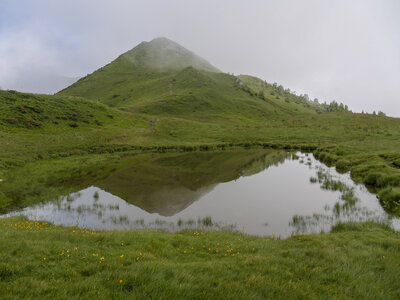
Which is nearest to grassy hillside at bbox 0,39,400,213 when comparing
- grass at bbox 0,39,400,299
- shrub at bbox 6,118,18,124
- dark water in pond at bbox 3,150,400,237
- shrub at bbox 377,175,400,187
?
shrub at bbox 6,118,18,124

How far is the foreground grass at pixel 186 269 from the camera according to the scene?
6.14 metres

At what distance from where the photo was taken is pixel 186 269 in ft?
25.5

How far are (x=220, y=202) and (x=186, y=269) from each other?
17944 mm

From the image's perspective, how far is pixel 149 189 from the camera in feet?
102

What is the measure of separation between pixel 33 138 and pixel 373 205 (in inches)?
2772

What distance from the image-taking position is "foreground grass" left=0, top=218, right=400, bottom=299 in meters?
6.14

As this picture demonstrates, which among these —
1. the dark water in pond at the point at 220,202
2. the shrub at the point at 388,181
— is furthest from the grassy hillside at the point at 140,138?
the dark water in pond at the point at 220,202

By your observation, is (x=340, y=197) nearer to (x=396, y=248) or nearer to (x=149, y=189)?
(x=396, y=248)

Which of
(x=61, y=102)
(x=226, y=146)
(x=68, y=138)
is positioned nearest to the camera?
(x=68, y=138)

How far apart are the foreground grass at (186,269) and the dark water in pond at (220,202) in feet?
21.9

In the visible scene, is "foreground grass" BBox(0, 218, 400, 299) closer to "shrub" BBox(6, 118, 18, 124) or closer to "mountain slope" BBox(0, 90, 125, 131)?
"mountain slope" BBox(0, 90, 125, 131)

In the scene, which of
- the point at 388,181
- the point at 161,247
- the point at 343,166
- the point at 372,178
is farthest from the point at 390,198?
the point at 161,247

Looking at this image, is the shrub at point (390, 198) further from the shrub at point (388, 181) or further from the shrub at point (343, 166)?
the shrub at point (343, 166)

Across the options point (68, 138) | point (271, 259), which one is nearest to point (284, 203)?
point (271, 259)
